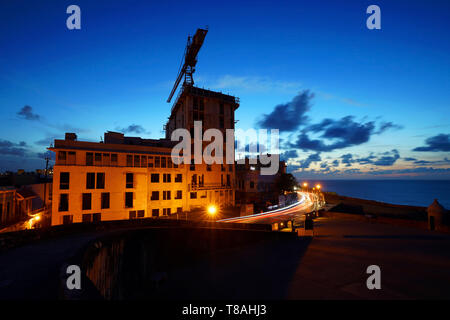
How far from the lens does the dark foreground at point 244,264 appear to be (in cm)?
800

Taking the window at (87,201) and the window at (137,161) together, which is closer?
the window at (87,201)

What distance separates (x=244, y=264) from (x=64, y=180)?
2948 cm

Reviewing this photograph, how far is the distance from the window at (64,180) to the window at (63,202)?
1028 millimetres

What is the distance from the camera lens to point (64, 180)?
28938 millimetres

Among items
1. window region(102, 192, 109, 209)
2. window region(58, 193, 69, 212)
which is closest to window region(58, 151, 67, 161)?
window region(58, 193, 69, 212)

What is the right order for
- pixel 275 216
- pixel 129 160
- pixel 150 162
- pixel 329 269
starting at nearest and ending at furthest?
pixel 329 269, pixel 275 216, pixel 129 160, pixel 150 162

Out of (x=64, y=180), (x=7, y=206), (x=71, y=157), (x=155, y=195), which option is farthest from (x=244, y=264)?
(x=7, y=206)

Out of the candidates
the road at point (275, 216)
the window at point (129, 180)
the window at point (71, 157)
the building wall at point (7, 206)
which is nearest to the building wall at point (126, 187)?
the window at point (71, 157)

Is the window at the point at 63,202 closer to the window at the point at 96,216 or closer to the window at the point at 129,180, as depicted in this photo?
the window at the point at 96,216

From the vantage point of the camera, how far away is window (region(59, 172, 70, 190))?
2872cm

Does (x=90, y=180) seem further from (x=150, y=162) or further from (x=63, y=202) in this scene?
(x=150, y=162)

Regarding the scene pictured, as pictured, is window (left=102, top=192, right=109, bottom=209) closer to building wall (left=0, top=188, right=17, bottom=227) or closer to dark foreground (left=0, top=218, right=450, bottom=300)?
building wall (left=0, top=188, right=17, bottom=227)

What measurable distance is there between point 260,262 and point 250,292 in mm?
4149

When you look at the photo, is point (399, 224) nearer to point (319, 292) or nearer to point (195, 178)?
point (319, 292)
